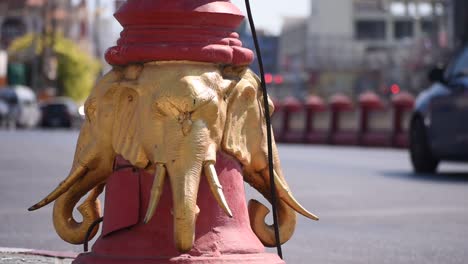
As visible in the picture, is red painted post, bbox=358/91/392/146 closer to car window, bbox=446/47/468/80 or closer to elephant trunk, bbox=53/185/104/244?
car window, bbox=446/47/468/80

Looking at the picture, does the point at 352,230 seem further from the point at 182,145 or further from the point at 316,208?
the point at 182,145

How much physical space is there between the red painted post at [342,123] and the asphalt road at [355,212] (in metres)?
14.8

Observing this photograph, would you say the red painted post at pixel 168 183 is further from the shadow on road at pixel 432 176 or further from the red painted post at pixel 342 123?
the red painted post at pixel 342 123

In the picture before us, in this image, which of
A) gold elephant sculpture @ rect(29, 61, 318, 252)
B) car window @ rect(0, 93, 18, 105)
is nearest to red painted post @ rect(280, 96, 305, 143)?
gold elephant sculpture @ rect(29, 61, 318, 252)

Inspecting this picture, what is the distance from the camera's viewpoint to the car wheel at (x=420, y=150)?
16.7 meters

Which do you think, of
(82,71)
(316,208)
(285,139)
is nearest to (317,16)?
(82,71)

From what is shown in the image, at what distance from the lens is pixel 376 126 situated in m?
33.8

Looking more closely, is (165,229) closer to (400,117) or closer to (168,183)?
(168,183)

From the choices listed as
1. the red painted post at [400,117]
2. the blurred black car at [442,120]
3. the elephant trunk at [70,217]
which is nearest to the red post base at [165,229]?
the elephant trunk at [70,217]

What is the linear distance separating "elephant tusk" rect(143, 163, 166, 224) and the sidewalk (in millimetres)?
1544

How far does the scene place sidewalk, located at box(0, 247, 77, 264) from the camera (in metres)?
6.82

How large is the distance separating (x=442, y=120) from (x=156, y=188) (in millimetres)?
11004

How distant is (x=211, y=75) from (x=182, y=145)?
0.30 m

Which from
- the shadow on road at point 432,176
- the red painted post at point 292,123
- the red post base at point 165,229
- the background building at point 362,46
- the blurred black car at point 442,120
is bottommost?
the background building at point 362,46
